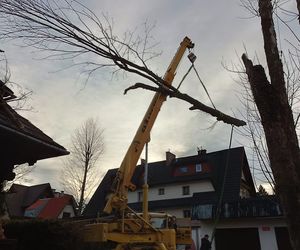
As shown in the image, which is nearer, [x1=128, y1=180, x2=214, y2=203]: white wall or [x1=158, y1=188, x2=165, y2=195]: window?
[x1=128, y1=180, x2=214, y2=203]: white wall

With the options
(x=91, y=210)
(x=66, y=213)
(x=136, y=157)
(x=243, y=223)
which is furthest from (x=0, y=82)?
(x=66, y=213)

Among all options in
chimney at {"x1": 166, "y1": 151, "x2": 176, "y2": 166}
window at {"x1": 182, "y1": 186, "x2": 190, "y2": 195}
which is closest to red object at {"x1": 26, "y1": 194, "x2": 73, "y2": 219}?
chimney at {"x1": 166, "y1": 151, "x2": 176, "y2": 166}

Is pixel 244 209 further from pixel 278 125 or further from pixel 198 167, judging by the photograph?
pixel 278 125

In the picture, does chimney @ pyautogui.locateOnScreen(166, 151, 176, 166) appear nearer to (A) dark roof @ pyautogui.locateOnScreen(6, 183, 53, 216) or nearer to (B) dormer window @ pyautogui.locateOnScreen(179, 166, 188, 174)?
(B) dormer window @ pyautogui.locateOnScreen(179, 166, 188, 174)

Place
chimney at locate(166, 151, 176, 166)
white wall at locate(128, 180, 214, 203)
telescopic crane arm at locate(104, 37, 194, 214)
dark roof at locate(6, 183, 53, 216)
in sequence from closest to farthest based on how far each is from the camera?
telescopic crane arm at locate(104, 37, 194, 214) → white wall at locate(128, 180, 214, 203) → chimney at locate(166, 151, 176, 166) → dark roof at locate(6, 183, 53, 216)

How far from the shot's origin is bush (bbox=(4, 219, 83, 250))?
7699mm

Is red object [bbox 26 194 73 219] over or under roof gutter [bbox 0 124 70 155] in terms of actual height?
over

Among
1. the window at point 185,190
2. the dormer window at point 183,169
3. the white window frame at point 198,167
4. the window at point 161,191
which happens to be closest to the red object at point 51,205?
the window at point 161,191

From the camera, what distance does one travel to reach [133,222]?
11.4m

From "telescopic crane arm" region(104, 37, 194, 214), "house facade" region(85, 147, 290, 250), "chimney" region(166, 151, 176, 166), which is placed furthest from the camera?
"chimney" region(166, 151, 176, 166)

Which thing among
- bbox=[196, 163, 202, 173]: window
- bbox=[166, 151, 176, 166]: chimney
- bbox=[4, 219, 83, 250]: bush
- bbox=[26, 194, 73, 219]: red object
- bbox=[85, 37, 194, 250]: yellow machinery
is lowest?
bbox=[4, 219, 83, 250]: bush

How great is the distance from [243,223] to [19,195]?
3192 centimetres

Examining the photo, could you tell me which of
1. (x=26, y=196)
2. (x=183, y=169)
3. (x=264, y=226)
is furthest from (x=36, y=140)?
(x=26, y=196)

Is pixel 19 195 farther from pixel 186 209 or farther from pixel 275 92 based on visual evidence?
pixel 275 92
